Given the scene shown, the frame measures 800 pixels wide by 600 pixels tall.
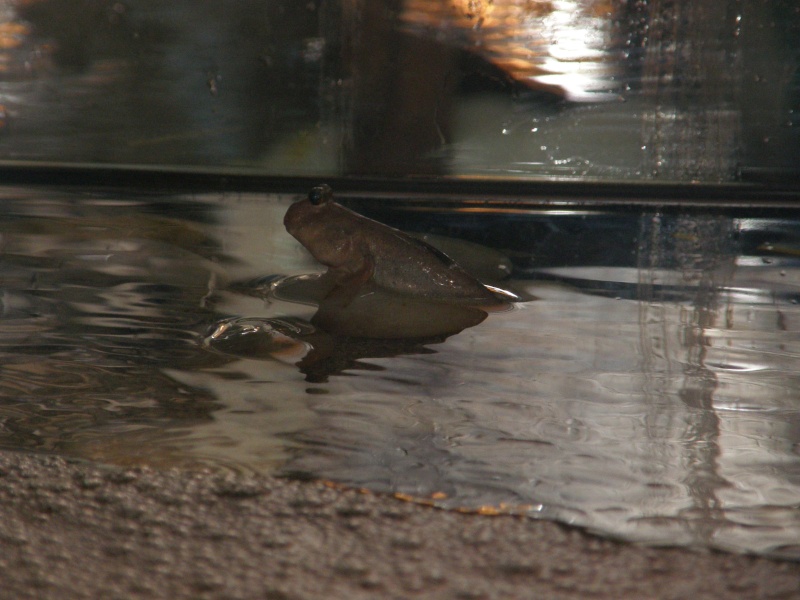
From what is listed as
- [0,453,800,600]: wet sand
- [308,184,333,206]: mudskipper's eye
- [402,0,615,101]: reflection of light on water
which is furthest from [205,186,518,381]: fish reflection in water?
[402,0,615,101]: reflection of light on water

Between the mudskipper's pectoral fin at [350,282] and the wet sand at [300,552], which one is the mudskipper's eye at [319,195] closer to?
the mudskipper's pectoral fin at [350,282]

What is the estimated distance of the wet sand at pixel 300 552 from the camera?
73cm

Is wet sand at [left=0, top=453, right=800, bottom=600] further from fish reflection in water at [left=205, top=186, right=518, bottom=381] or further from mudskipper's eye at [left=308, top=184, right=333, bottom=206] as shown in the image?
mudskipper's eye at [left=308, top=184, right=333, bottom=206]

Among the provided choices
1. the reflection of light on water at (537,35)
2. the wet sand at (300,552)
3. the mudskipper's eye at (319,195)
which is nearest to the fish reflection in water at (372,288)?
the mudskipper's eye at (319,195)

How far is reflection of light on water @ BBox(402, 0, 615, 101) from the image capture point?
330cm

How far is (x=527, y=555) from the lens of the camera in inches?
31.0

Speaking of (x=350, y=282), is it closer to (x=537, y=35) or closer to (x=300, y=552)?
(x=300, y=552)

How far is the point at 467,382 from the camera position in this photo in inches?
51.9

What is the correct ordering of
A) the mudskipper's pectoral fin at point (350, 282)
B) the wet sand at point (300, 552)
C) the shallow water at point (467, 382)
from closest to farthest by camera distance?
1. the wet sand at point (300, 552)
2. the shallow water at point (467, 382)
3. the mudskipper's pectoral fin at point (350, 282)

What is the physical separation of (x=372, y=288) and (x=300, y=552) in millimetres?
1214

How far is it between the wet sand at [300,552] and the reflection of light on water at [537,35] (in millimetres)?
2787

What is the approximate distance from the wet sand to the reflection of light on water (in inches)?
110

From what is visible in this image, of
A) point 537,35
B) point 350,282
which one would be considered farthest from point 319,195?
point 537,35

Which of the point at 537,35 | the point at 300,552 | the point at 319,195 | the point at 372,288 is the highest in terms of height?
the point at 537,35
